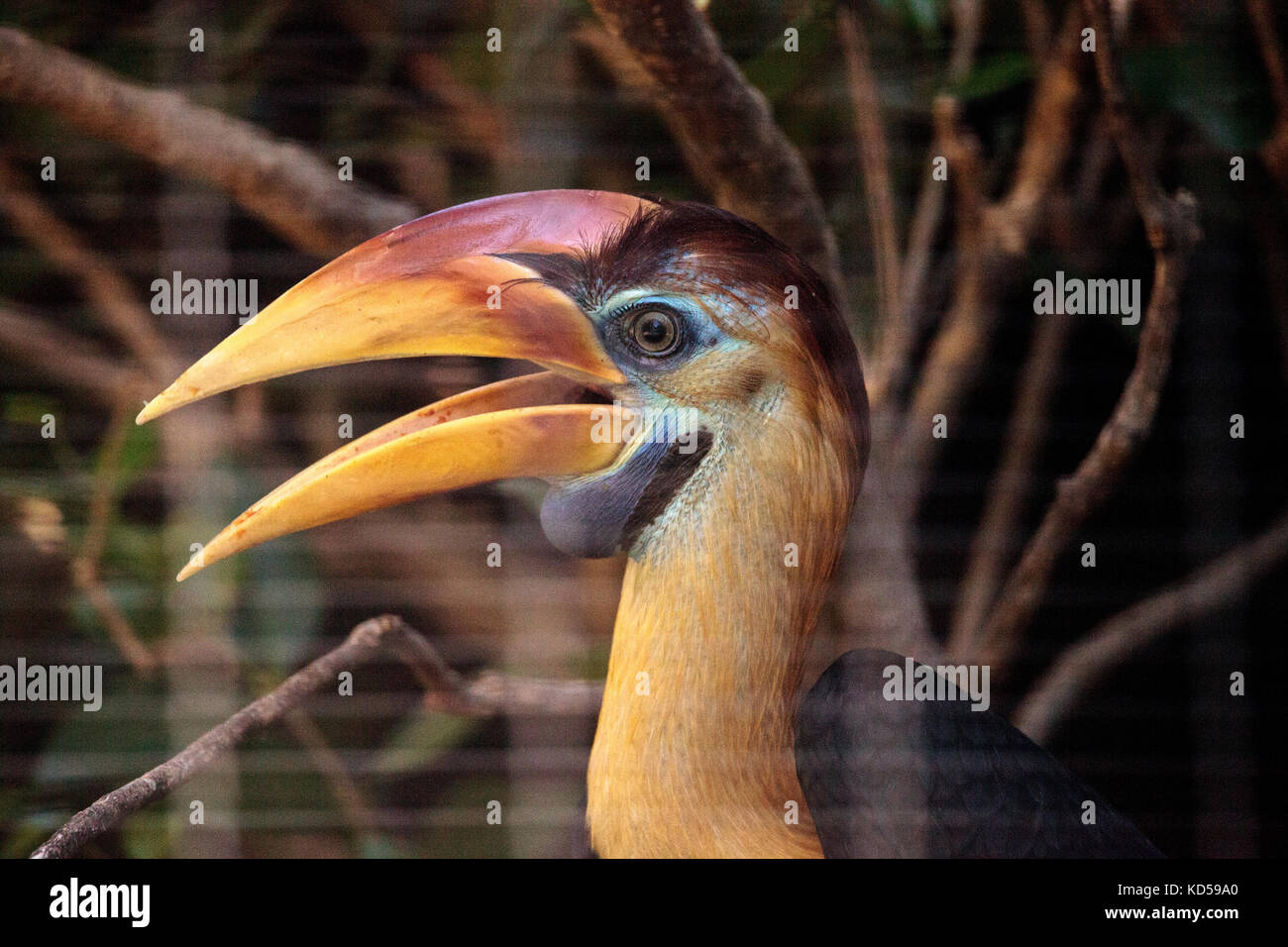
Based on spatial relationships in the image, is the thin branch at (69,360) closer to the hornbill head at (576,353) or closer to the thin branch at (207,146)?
the thin branch at (207,146)

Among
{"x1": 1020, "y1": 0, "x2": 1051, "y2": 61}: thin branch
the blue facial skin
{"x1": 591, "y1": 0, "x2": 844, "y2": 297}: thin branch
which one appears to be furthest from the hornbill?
{"x1": 1020, "y1": 0, "x2": 1051, "y2": 61}: thin branch

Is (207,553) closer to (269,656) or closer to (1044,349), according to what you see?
(269,656)

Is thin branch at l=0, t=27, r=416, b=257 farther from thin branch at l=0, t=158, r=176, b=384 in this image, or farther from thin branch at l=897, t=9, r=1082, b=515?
thin branch at l=897, t=9, r=1082, b=515

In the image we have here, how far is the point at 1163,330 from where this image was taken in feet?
4.40

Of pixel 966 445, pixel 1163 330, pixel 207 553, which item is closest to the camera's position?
pixel 207 553

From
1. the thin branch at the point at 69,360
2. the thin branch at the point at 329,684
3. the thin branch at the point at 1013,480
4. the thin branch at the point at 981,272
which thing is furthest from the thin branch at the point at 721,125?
the thin branch at the point at 69,360

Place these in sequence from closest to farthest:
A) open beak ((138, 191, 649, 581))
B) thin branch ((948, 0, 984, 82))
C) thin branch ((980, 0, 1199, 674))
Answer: open beak ((138, 191, 649, 581))
thin branch ((980, 0, 1199, 674))
thin branch ((948, 0, 984, 82))

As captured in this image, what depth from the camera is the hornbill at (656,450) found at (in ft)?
3.80

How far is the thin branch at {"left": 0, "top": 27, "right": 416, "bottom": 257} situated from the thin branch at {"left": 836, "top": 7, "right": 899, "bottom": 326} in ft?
1.82

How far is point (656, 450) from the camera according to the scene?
45.8 inches

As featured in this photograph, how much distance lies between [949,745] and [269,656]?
81 cm

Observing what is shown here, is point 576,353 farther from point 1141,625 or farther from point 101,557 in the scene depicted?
point 1141,625

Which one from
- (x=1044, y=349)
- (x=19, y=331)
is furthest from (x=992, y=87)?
(x=19, y=331)

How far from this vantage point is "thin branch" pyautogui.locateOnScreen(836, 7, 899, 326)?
1410 mm
